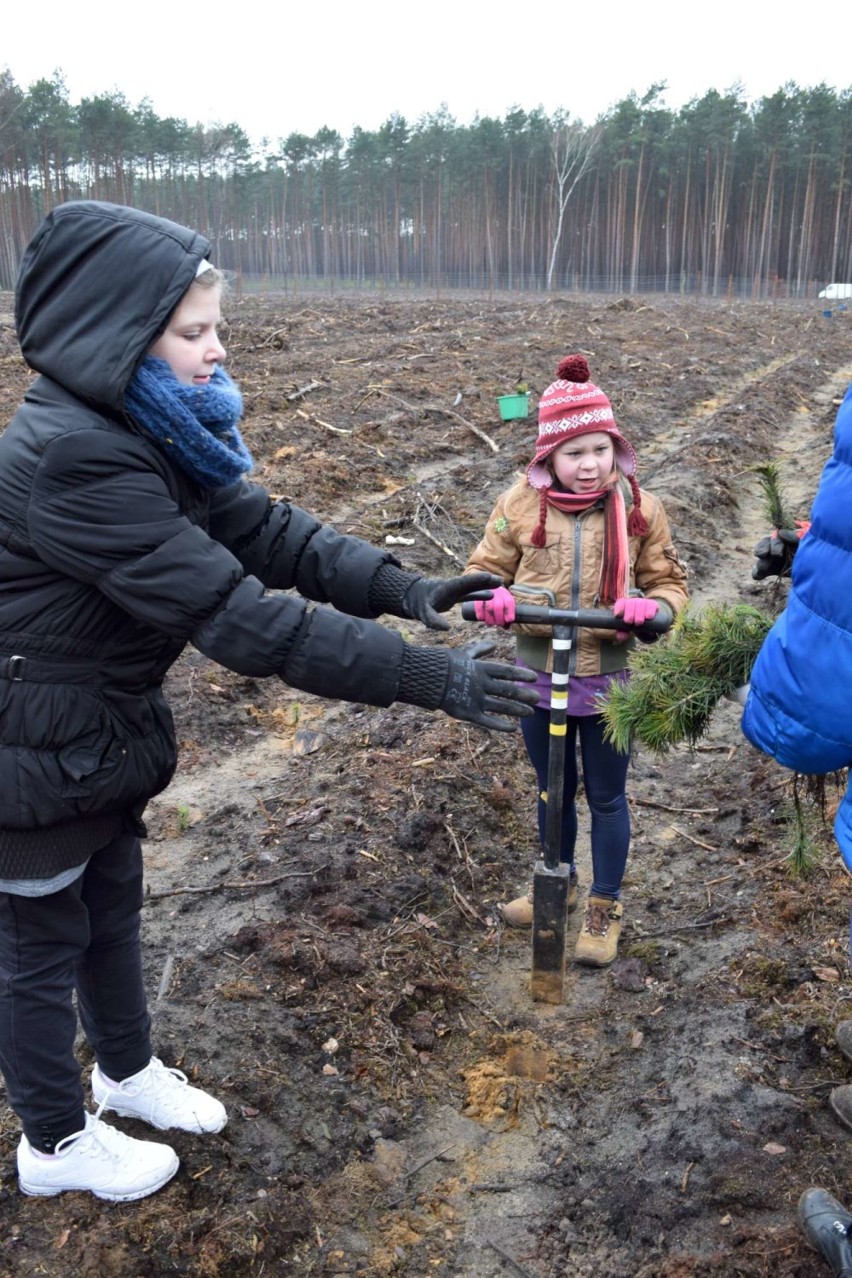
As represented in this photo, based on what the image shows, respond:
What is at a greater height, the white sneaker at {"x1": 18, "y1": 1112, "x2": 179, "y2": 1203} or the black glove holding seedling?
the black glove holding seedling

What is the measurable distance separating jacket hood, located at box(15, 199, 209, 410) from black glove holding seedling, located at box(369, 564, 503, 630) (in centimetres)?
90

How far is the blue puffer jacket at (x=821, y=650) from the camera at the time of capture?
181 cm

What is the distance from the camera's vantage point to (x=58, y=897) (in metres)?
2.21

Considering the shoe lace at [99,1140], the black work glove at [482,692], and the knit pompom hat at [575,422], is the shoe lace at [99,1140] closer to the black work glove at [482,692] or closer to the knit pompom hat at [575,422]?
the black work glove at [482,692]

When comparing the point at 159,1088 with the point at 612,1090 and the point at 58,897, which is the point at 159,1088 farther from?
the point at 612,1090

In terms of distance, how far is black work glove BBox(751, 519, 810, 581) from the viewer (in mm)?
2498

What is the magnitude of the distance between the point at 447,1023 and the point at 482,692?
5.53 feet

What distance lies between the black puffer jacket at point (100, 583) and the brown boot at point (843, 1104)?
1.75 m

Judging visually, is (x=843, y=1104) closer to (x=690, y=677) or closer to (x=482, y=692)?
(x=690, y=677)

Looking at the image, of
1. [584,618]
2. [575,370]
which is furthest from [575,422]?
[584,618]

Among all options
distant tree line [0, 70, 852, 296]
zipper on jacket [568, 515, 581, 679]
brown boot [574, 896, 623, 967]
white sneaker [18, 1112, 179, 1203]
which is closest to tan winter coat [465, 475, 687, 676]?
zipper on jacket [568, 515, 581, 679]

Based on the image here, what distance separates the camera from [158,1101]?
2.68 m

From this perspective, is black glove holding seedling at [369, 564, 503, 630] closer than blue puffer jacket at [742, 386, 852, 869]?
No

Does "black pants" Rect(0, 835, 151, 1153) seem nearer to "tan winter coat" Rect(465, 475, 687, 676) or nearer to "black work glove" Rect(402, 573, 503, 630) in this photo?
"black work glove" Rect(402, 573, 503, 630)
